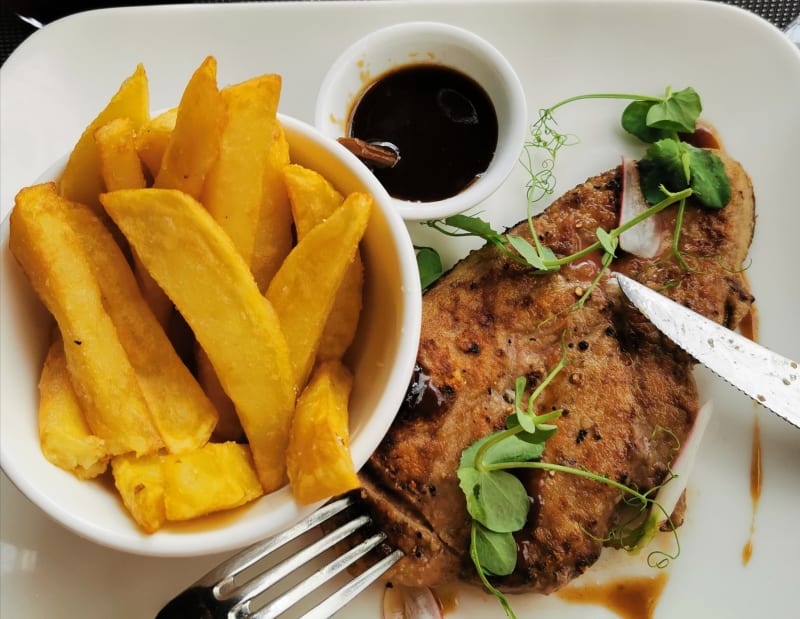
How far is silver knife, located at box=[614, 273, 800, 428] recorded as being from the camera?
2.26m

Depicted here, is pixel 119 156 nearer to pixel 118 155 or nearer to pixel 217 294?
pixel 118 155

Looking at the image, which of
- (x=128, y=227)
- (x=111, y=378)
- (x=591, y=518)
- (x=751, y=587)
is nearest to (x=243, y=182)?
(x=128, y=227)

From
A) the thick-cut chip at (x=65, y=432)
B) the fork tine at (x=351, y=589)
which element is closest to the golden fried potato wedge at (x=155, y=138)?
the thick-cut chip at (x=65, y=432)

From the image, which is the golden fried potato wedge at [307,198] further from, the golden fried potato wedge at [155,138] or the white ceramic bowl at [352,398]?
the golden fried potato wedge at [155,138]

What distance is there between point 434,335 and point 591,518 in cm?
72

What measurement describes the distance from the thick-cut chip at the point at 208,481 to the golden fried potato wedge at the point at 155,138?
0.71 meters

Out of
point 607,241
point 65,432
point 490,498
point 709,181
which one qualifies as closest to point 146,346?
point 65,432

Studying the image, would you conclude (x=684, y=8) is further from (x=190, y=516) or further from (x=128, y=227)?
(x=190, y=516)

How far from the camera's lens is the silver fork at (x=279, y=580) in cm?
194

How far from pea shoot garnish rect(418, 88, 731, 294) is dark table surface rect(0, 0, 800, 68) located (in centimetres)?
86

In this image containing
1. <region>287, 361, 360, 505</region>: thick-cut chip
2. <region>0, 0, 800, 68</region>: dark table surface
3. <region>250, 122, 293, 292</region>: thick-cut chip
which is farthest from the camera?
<region>0, 0, 800, 68</region>: dark table surface

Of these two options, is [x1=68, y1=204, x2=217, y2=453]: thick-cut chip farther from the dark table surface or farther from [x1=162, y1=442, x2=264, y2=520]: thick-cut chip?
the dark table surface

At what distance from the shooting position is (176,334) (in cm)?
185

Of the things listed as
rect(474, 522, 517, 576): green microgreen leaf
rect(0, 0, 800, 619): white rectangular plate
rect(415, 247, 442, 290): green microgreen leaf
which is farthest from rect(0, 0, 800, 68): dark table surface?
rect(474, 522, 517, 576): green microgreen leaf
